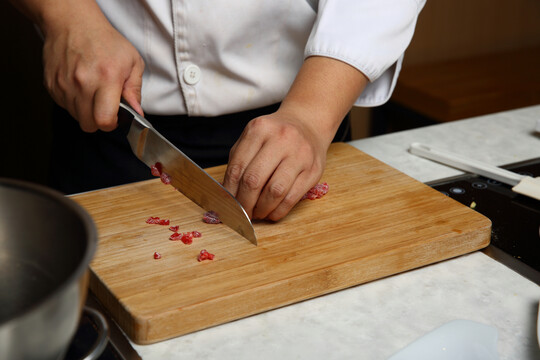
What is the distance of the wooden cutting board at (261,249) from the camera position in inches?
28.5

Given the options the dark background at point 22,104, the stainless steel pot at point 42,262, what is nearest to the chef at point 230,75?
the stainless steel pot at point 42,262

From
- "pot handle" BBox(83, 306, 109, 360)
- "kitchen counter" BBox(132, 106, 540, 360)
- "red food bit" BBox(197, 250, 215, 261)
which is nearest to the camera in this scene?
"pot handle" BBox(83, 306, 109, 360)

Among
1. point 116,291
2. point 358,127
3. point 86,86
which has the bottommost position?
point 358,127

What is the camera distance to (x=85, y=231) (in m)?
0.45

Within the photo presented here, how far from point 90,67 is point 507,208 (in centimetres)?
71

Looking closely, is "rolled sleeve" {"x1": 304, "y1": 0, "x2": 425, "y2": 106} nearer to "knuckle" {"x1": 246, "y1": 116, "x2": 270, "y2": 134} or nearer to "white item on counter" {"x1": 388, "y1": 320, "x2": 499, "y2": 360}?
"knuckle" {"x1": 246, "y1": 116, "x2": 270, "y2": 134}

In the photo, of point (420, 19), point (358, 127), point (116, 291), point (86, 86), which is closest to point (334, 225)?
point (116, 291)

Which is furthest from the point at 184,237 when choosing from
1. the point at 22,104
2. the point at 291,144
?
the point at 22,104

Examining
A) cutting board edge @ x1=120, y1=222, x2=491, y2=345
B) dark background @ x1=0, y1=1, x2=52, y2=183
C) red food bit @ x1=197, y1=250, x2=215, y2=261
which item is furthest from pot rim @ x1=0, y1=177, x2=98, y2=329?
dark background @ x1=0, y1=1, x2=52, y2=183

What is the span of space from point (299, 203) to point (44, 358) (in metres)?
0.59

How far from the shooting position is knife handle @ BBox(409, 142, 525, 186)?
1.06m

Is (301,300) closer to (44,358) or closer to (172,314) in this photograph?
(172,314)

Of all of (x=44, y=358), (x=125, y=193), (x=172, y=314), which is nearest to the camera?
(x=44, y=358)

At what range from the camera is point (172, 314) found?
694 millimetres
